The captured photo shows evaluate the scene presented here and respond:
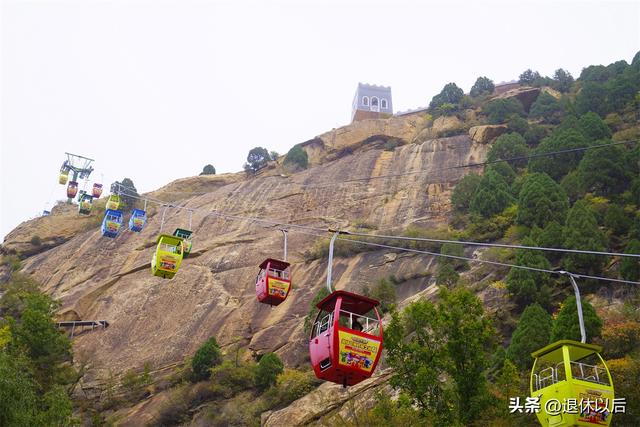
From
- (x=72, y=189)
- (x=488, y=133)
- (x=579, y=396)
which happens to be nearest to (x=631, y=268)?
(x=579, y=396)

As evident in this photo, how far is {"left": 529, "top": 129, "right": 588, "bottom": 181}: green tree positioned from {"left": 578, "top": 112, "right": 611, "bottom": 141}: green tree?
2.14 ft

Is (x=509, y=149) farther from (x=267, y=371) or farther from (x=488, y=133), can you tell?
(x=267, y=371)

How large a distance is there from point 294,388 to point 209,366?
6.07 meters

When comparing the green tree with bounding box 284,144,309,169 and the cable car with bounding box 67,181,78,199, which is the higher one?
the green tree with bounding box 284,144,309,169

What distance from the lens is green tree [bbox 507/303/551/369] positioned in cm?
2387

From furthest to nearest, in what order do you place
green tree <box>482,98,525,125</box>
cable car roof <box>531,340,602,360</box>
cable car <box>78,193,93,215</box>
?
green tree <box>482,98,525,125</box> → cable car <box>78,193,93,215</box> → cable car roof <box>531,340,602,360</box>

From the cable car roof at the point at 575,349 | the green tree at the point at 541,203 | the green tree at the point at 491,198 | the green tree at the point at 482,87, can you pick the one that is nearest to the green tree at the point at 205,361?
the green tree at the point at 491,198

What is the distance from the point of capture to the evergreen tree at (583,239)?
29.0 meters

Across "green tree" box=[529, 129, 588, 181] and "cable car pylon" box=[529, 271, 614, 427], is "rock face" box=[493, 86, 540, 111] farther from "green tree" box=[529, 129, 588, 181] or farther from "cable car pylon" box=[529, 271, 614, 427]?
"cable car pylon" box=[529, 271, 614, 427]

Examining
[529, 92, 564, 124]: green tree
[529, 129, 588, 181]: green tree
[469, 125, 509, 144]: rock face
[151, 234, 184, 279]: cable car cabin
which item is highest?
[529, 92, 564, 124]: green tree

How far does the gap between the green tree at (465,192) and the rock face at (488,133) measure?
25.4ft

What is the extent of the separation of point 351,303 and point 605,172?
2390 cm

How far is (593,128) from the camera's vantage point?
4050 centimetres

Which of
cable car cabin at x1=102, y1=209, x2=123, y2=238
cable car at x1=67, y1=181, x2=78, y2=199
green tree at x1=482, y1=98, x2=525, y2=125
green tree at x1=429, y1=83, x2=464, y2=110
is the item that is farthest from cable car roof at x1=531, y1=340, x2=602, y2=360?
green tree at x1=429, y1=83, x2=464, y2=110
